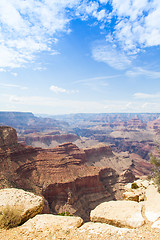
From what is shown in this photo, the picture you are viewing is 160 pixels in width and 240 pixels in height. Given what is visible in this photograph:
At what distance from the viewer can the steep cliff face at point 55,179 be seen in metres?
37.3

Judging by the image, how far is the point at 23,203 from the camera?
1089 cm

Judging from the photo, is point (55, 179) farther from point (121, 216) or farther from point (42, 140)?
point (42, 140)

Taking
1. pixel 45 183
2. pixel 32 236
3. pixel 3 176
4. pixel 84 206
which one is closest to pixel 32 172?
pixel 45 183

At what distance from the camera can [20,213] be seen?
9.41 m

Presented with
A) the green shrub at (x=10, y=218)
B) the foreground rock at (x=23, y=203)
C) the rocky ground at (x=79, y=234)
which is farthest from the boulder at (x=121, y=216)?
the green shrub at (x=10, y=218)

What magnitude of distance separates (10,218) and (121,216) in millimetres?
7225

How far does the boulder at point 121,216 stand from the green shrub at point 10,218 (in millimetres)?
5157

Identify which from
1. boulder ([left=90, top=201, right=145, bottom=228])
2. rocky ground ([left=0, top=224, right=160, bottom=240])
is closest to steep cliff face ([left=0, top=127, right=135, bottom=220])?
rocky ground ([left=0, top=224, right=160, bottom=240])

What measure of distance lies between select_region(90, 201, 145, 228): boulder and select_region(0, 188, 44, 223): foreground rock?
14.1 feet

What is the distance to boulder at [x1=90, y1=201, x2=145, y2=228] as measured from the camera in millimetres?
8648

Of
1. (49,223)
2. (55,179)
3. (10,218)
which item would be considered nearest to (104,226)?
(49,223)

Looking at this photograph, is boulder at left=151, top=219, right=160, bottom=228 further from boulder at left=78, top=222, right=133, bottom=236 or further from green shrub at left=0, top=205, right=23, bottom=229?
green shrub at left=0, top=205, right=23, bottom=229

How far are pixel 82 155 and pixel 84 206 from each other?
128 feet

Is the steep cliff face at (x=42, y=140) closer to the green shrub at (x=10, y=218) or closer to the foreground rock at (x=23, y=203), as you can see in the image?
the foreground rock at (x=23, y=203)
